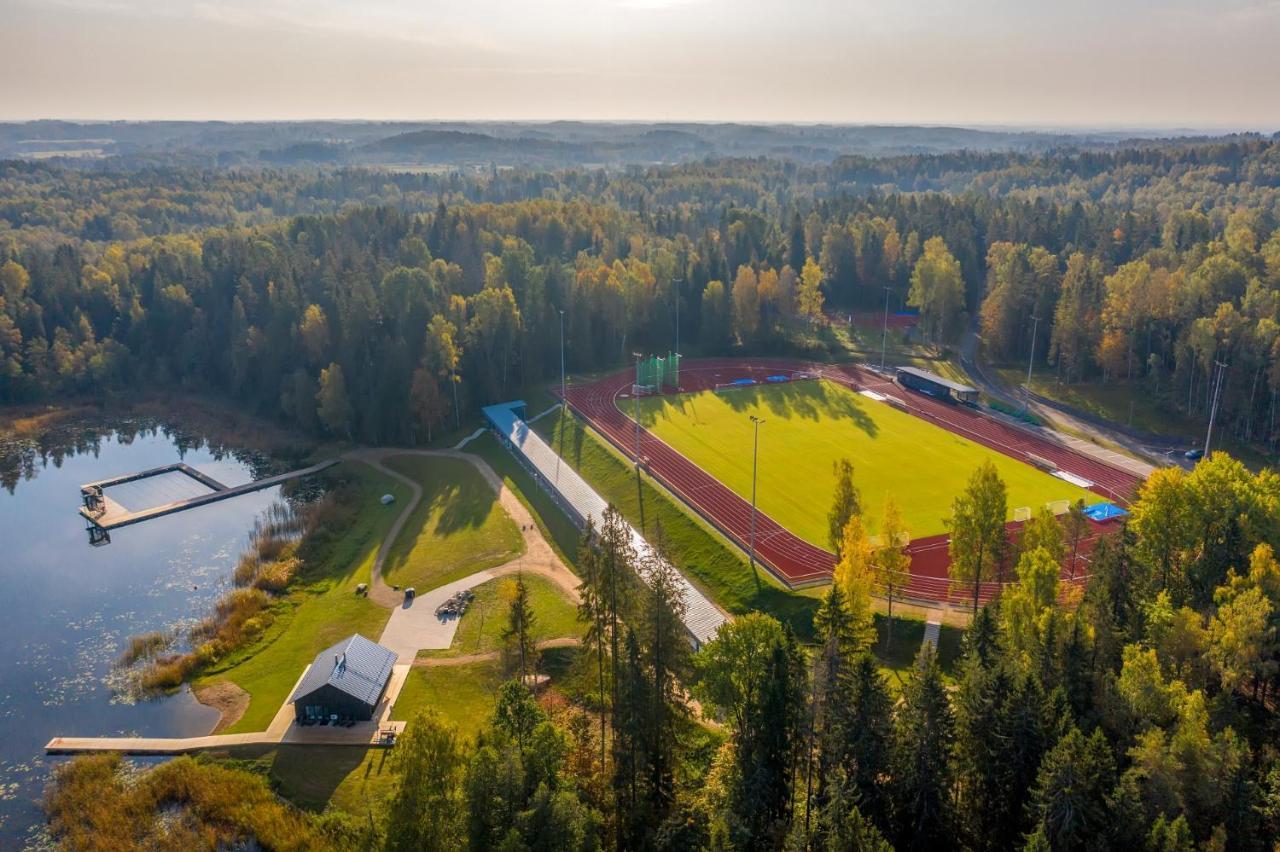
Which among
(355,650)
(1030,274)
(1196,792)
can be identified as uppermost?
(1030,274)

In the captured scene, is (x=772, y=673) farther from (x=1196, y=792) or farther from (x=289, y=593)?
(x=289, y=593)

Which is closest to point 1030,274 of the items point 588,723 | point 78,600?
point 588,723

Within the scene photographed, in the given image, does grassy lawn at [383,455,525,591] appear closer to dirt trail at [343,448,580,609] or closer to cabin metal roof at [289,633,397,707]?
dirt trail at [343,448,580,609]

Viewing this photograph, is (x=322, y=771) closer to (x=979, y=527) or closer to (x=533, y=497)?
(x=533, y=497)

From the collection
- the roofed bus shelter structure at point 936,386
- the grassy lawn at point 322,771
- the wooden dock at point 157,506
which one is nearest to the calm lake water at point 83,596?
the wooden dock at point 157,506

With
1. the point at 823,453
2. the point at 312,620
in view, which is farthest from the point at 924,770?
the point at 823,453

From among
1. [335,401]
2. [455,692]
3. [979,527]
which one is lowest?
[455,692]

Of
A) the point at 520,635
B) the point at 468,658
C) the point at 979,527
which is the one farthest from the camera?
the point at 468,658
